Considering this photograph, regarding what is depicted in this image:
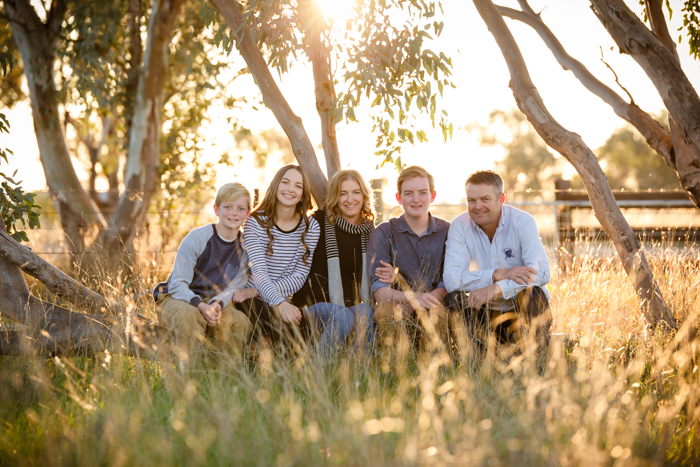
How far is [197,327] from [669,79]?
12.3 ft

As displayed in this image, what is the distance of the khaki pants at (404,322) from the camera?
3.39 meters

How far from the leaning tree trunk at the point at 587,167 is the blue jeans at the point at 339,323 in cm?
206

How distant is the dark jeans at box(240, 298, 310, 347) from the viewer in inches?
137

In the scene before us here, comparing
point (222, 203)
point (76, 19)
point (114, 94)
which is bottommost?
point (222, 203)

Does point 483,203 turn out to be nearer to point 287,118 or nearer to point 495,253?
point 495,253

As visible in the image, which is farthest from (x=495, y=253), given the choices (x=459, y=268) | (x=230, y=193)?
(x=230, y=193)

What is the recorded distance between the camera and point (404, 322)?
3408mm

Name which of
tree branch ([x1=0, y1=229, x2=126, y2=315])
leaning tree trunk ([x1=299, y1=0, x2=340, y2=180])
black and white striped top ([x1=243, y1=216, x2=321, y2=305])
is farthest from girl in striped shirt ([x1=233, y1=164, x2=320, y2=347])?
tree branch ([x1=0, y1=229, x2=126, y2=315])

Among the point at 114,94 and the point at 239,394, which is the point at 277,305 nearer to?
the point at 239,394

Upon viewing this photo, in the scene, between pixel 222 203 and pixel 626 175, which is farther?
pixel 626 175

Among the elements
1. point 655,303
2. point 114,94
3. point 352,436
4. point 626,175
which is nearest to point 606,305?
point 655,303

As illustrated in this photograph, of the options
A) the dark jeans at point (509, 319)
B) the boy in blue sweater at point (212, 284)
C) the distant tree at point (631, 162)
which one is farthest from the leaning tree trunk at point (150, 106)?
the distant tree at point (631, 162)

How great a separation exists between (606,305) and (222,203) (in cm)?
346

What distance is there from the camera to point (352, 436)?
2051 mm
